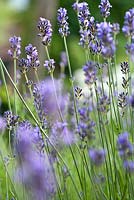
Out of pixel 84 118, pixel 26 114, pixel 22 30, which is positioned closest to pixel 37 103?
pixel 84 118

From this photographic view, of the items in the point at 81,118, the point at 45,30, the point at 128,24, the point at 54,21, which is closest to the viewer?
the point at 81,118

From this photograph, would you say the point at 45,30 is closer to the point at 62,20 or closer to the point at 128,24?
the point at 62,20

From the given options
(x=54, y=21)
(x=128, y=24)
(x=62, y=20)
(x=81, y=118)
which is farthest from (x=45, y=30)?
(x=54, y=21)

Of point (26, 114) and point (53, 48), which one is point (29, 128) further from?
point (53, 48)

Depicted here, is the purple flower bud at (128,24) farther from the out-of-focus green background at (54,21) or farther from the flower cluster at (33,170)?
the out-of-focus green background at (54,21)

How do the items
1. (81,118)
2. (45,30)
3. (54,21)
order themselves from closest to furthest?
1. (81,118)
2. (45,30)
3. (54,21)

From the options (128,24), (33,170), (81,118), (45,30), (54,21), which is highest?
(54,21)

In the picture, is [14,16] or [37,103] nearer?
[37,103]

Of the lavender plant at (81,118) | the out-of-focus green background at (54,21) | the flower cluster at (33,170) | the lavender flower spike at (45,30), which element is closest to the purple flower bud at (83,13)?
the lavender plant at (81,118)

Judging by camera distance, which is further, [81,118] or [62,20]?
[62,20]

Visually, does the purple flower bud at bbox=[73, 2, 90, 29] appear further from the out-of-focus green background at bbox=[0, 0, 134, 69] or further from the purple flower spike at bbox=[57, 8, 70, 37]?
the out-of-focus green background at bbox=[0, 0, 134, 69]

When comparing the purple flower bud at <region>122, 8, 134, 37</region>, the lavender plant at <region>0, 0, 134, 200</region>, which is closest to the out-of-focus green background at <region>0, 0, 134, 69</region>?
the lavender plant at <region>0, 0, 134, 200</region>
